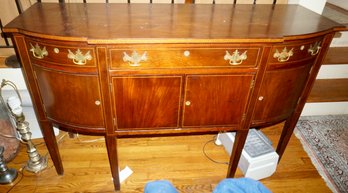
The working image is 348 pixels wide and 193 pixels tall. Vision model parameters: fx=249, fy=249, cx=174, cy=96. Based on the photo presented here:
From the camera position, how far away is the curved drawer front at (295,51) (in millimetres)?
1280

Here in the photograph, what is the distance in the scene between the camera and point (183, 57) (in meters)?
1.23

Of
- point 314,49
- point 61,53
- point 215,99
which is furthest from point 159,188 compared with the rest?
point 314,49

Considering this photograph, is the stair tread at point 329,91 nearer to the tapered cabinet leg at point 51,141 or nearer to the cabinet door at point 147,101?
the cabinet door at point 147,101

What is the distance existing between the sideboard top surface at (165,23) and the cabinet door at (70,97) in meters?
0.22

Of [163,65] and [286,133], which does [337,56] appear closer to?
[286,133]

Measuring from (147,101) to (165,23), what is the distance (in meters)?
0.43

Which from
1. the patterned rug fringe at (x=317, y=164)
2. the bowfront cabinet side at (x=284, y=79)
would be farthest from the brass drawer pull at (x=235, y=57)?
the patterned rug fringe at (x=317, y=164)

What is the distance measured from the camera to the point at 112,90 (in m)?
1.29

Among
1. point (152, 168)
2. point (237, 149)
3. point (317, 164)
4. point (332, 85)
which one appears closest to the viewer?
point (237, 149)

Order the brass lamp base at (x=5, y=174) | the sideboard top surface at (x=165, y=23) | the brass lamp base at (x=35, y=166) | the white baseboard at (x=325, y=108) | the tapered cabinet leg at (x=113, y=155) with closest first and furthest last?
the sideboard top surface at (x=165, y=23), the tapered cabinet leg at (x=113, y=155), the brass lamp base at (x=5, y=174), the brass lamp base at (x=35, y=166), the white baseboard at (x=325, y=108)

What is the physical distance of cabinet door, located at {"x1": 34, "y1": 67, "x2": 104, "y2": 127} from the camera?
125cm

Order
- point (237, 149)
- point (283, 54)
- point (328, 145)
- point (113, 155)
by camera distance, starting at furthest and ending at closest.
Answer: point (328, 145)
point (237, 149)
point (113, 155)
point (283, 54)

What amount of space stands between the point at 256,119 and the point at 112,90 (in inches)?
34.6

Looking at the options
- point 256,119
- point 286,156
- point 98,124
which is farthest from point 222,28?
point 286,156
